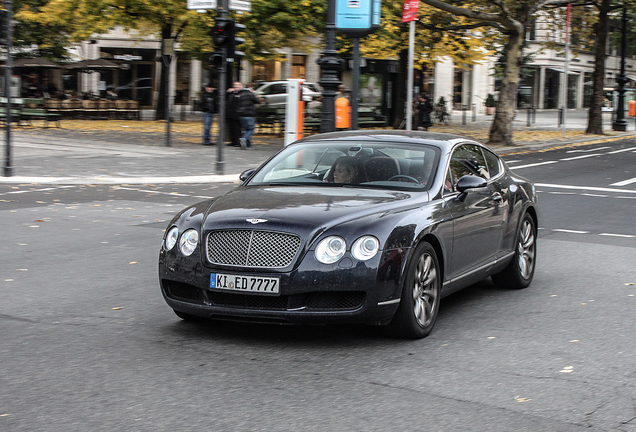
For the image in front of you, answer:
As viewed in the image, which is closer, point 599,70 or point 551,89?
point 599,70

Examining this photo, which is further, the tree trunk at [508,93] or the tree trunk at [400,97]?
the tree trunk at [400,97]

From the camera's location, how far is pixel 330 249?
5.63 meters

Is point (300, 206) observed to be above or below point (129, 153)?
above

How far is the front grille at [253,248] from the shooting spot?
5633 mm

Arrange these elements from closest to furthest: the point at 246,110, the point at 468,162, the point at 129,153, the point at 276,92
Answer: the point at 468,162 → the point at 129,153 → the point at 246,110 → the point at 276,92

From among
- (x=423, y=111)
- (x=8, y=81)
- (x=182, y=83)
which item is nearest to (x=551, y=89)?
(x=182, y=83)

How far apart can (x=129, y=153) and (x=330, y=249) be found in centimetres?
1888

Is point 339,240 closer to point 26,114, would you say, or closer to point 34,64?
point 26,114

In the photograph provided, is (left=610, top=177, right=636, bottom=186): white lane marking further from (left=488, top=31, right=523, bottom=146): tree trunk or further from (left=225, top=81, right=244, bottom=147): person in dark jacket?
(left=225, top=81, right=244, bottom=147): person in dark jacket

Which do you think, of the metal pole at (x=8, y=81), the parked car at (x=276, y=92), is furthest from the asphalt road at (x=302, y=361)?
the parked car at (x=276, y=92)

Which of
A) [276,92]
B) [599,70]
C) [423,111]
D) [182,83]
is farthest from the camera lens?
[182,83]

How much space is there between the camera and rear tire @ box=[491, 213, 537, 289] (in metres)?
7.94

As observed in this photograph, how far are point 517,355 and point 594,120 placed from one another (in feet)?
115

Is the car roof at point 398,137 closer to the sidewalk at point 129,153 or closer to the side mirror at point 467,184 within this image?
the side mirror at point 467,184
